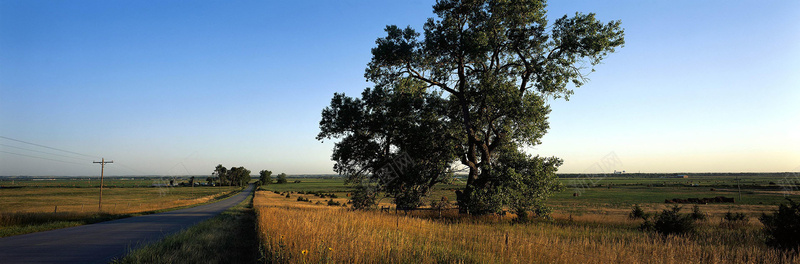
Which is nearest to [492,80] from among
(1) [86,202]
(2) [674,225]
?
(2) [674,225]

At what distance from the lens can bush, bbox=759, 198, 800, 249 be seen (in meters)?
10.2

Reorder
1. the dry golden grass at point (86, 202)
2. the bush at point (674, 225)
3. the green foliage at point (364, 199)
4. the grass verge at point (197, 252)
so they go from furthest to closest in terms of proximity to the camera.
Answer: the dry golden grass at point (86, 202)
the green foliage at point (364, 199)
the bush at point (674, 225)
the grass verge at point (197, 252)

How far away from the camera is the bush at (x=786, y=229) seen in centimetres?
1020

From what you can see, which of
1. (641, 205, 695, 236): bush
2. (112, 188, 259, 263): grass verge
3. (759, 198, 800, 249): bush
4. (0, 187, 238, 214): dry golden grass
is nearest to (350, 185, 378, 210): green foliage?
(112, 188, 259, 263): grass verge

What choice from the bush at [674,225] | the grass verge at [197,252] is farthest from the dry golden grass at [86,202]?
the bush at [674,225]

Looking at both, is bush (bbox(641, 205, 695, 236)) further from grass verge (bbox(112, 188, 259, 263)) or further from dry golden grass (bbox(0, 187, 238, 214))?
dry golden grass (bbox(0, 187, 238, 214))

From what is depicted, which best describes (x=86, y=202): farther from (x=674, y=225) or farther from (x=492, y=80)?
(x=674, y=225)

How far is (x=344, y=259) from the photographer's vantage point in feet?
19.6

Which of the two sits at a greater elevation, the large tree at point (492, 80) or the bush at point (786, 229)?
the large tree at point (492, 80)

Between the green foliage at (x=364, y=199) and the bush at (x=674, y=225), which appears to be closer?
the bush at (x=674, y=225)

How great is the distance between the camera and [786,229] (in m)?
10.5

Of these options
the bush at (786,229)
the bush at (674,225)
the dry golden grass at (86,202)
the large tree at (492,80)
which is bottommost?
the dry golden grass at (86,202)

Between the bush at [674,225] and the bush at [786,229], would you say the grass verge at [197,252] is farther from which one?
the bush at [674,225]

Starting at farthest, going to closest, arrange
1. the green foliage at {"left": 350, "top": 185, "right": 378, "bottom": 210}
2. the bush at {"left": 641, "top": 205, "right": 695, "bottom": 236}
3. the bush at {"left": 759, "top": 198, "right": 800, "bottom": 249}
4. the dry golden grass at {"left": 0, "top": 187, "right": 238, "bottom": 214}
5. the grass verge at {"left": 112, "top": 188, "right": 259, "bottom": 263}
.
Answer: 1. the dry golden grass at {"left": 0, "top": 187, "right": 238, "bottom": 214}
2. the green foliage at {"left": 350, "top": 185, "right": 378, "bottom": 210}
3. the bush at {"left": 641, "top": 205, "right": 695, "bottom": 236}
4. the bush at {"left": 759, "top": 198, "right": 800, "bottom": 249}
5. the grass verge at {"left": 112, "top": 188, "right": 259, "bottom": 263}
